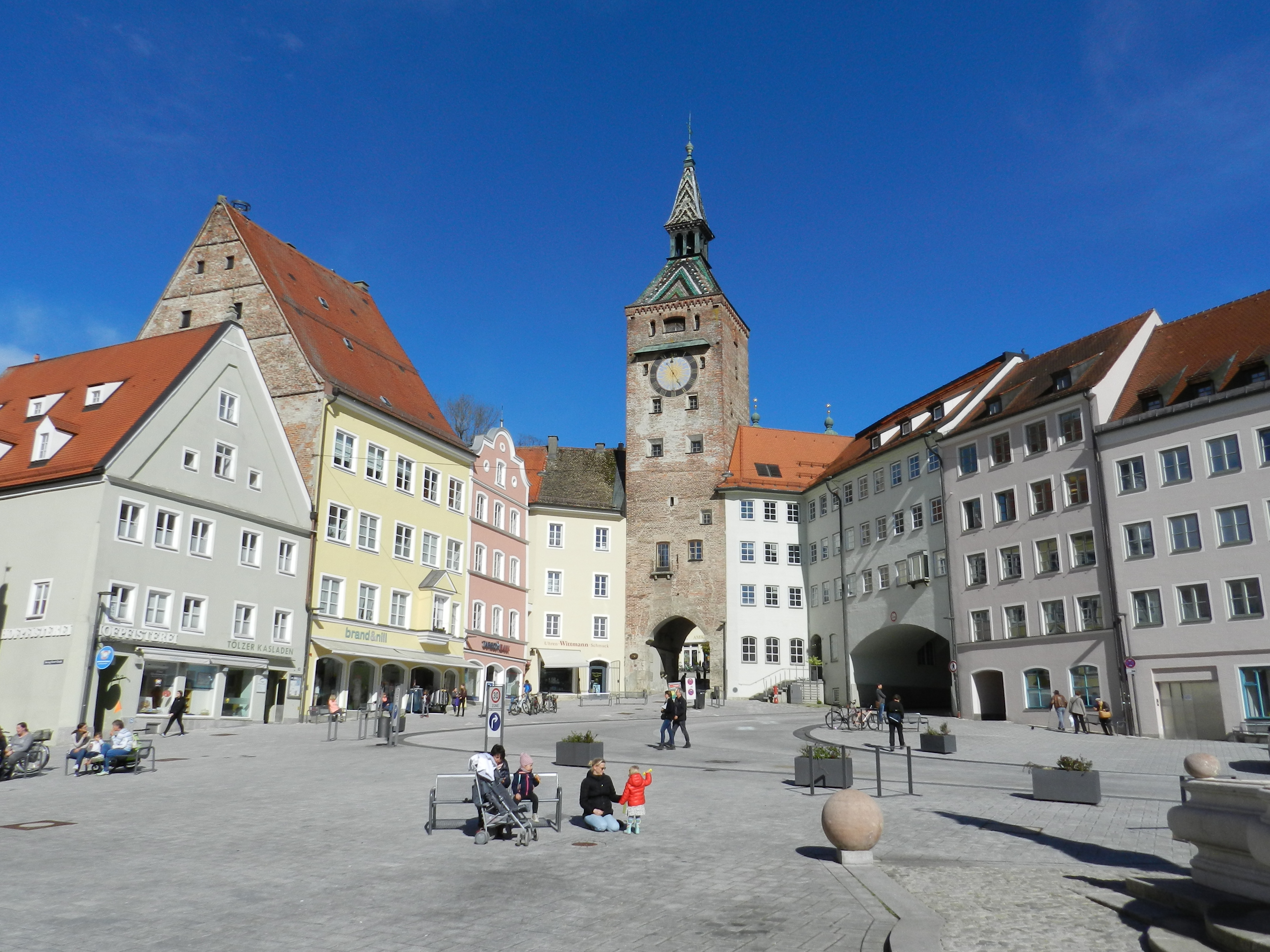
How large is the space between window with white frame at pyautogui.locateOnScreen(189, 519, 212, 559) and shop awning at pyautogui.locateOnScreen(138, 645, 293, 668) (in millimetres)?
3426

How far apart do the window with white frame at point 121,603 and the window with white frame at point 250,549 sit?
5351 mm

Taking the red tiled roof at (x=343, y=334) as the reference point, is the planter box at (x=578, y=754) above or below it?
below

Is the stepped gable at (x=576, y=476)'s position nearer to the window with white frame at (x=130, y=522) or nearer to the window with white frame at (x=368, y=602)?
the window with white frame at (x=368, y=602)

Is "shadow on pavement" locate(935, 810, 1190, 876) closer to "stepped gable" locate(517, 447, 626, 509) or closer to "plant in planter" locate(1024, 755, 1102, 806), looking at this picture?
"plant in planter" locate(1024, 755, 1102, 806)

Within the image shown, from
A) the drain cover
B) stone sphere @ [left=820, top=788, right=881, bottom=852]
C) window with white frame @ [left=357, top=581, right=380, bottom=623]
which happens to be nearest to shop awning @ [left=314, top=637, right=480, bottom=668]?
window with white frame @ [left=357, top=581, right=380, bottom=623]

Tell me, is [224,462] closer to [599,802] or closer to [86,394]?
Answer: [86,394]

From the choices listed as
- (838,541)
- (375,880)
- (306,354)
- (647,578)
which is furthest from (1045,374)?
(375,880)

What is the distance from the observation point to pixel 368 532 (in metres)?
45.8

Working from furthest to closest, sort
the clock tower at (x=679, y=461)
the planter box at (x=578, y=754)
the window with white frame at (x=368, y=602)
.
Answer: the clock tower at (x=679, y=461) → the window with white frame at (x=368, y=602) → the planter box at (x=578, y=754)

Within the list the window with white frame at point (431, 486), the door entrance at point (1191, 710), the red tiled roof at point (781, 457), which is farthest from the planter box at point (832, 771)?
the red tiled roof at point (781, 457)

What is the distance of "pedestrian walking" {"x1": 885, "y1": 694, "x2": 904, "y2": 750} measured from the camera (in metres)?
28.7

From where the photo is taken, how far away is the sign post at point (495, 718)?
1878 cm

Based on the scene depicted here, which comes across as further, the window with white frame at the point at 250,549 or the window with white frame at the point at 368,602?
the window with white frame at the point at 368,602

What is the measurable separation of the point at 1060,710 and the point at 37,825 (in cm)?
3394
